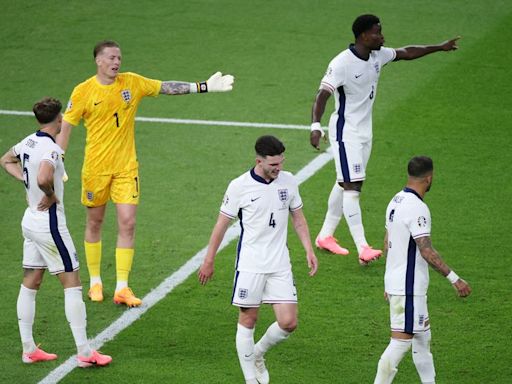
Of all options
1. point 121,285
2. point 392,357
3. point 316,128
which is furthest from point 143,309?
point 392,357

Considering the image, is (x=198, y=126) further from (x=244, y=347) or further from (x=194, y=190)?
(x=244, y=347)

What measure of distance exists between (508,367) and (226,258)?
12.0 ft

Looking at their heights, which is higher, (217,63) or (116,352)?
(217,63)

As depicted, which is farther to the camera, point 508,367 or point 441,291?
point 441,291

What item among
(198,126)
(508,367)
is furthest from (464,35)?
(508,367)

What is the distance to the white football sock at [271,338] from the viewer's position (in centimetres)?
919

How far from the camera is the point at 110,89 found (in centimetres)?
1091

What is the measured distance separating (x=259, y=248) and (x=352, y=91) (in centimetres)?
349

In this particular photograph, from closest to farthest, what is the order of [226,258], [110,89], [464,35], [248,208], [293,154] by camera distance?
1. [248,208]
2. [110,89]
3. [226,258]
4. [293,154]
5. [464,35]

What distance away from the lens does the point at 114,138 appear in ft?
36.2

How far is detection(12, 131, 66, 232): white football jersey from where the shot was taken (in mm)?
9352

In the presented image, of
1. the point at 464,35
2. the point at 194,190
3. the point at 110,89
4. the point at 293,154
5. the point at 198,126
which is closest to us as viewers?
the point at 110,89

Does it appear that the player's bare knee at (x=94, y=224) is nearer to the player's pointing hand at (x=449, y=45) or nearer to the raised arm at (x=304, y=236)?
the raised arm at (x=304, y=236)

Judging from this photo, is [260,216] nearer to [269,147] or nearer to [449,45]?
[269,147]
